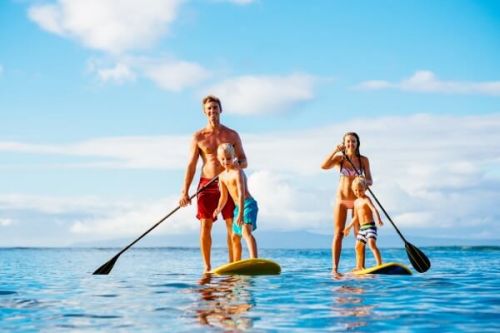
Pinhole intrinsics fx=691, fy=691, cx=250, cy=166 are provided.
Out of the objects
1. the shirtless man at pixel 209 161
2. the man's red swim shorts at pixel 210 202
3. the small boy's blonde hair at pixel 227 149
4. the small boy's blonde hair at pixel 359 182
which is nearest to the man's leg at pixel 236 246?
the shirtless man at pixel 209 161

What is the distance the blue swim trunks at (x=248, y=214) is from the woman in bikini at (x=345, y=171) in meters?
1.52

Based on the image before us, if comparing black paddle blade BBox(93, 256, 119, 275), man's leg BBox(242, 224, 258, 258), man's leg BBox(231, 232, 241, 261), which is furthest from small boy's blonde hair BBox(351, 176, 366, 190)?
black paddle blade BBox(93, 256, 119, 275)

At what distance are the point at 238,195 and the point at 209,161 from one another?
3.04ft

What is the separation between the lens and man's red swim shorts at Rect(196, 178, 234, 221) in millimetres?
10680

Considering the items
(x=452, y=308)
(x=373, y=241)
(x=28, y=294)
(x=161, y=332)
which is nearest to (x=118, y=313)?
(x=161, y=332)

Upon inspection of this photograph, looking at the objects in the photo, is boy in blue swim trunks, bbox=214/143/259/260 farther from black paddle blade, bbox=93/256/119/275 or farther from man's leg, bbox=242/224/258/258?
black paddle blade, bbox=93/256/119/275

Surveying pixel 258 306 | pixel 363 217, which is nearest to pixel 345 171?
pixel 363 217

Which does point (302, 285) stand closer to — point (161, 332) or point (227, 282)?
point (227, 282)

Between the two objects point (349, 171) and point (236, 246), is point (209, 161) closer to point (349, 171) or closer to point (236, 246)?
point (236, 246)

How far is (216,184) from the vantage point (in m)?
10.7

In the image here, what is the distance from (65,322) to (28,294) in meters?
2.82

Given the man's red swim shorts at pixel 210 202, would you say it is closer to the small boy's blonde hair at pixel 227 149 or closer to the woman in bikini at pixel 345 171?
the small boy's blonde hair at pixel 227 149

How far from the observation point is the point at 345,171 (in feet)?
36.7

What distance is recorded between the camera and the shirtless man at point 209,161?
34.9 ft
